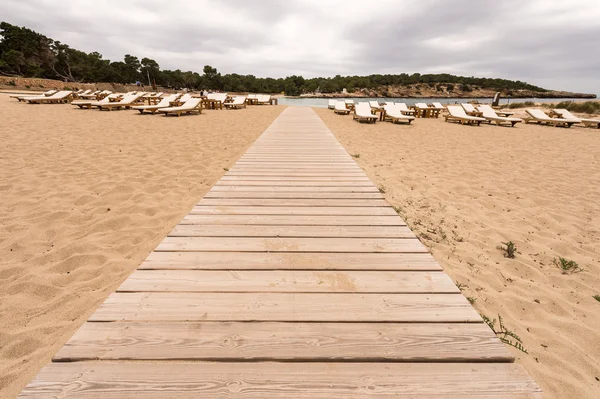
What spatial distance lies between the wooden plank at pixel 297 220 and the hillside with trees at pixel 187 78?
6718cm

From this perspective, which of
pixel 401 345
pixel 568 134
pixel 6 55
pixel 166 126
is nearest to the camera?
pixel 401 345

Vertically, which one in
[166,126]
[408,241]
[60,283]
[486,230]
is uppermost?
[166,126]

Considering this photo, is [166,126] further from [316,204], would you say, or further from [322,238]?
[322,238]

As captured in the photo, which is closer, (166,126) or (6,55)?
(166,126)

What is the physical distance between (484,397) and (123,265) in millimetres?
2698

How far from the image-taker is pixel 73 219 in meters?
2.99

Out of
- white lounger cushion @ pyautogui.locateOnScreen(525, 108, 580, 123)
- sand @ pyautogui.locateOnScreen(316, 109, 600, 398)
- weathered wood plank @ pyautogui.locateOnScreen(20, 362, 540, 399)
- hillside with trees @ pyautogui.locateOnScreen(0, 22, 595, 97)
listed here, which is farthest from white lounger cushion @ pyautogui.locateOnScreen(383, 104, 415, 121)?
hillside with trees @ pyautogui.locateOnScreen(0, 22, 595, 97)

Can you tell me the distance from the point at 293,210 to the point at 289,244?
67 cm

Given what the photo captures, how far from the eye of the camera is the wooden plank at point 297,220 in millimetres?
2424

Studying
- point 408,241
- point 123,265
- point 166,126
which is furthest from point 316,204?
point 166,126

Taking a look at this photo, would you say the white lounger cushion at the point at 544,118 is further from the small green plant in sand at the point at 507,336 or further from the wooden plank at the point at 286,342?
the wooden plank at the point at 286,342

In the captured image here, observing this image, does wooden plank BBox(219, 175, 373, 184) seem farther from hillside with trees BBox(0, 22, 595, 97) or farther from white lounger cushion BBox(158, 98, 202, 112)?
hillside with trees BBox(0, 22, 595, 97)

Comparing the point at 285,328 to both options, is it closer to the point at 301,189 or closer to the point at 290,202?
the point at 290,202

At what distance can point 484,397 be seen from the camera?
1057mm
